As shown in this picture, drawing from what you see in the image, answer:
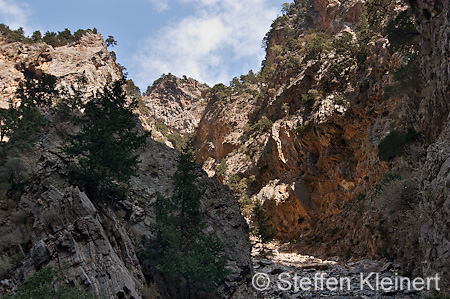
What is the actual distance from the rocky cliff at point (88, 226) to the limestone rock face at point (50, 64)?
2337 cm

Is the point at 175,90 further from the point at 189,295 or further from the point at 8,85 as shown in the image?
the point at 189,295

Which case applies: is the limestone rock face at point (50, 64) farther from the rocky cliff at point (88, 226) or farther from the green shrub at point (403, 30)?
the green shrub at point (403, 30)

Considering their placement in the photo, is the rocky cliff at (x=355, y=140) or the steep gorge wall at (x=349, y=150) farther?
the rocky cliff at (x=355, y=140)

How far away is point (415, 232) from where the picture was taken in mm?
15680

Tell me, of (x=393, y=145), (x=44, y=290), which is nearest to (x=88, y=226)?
(x=44, y=290)

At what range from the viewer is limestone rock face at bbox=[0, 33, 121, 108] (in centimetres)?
4770

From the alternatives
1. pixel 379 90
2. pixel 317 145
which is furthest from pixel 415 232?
pixel 317 145

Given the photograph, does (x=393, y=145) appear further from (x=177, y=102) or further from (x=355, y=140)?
(x=177, y=102)

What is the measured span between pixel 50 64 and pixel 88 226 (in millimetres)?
45632

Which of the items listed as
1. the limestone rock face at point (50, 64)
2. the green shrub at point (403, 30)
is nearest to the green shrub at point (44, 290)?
the green shrub at point (403, 30)

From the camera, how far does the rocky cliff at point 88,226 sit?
12.2 m

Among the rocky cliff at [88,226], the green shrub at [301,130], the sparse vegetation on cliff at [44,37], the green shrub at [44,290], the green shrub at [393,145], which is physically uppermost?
the sparse vegetation on cliff at [44,37]

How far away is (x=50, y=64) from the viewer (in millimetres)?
50312

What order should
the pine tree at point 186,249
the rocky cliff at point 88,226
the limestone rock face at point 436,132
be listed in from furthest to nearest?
the pine tree at point 186,249 → the rocky cliff at point 88,226 → the limestone rock face at point 436,132
